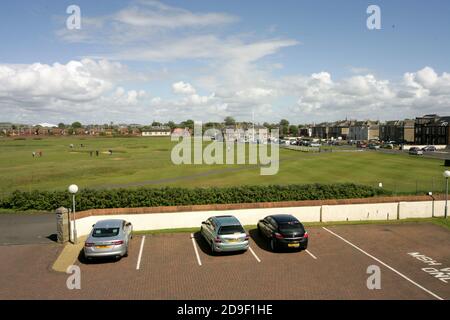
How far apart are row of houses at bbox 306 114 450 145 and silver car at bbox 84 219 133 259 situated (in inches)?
4555

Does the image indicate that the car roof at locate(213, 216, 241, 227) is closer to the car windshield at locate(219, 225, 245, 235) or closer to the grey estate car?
the grey estate car

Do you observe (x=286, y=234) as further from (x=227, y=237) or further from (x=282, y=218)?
(x=227, y=237)

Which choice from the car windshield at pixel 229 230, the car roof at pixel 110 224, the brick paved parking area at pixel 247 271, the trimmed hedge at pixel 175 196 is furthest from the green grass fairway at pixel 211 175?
the car windshield at pixel 229 230

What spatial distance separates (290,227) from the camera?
17.8 meters

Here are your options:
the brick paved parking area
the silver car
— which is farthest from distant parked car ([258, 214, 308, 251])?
the silver car

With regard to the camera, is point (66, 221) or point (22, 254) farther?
point (66, 221)

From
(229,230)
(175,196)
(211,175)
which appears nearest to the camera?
(229,230)

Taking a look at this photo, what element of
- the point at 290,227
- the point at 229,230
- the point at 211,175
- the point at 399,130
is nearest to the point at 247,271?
the point at 229,230

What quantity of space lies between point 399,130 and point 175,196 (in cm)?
13155

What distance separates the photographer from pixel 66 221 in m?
19.0
